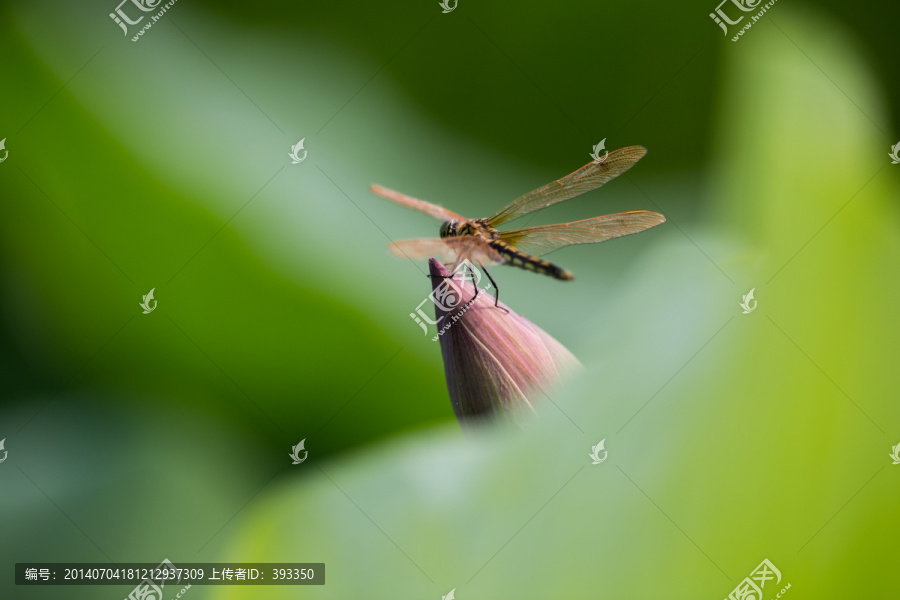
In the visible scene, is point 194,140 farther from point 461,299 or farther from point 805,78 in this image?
point 805,78

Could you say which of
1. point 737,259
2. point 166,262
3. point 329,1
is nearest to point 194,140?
point 166,262

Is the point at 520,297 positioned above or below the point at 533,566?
above

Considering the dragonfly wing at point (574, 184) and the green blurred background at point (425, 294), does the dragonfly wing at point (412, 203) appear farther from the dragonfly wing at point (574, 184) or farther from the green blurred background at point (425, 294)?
the green blurred background at point (425, 294)

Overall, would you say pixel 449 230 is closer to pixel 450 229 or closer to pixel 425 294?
pixel 450 229

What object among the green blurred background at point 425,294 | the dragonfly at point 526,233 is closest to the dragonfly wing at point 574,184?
the dragonfly at point 526,233

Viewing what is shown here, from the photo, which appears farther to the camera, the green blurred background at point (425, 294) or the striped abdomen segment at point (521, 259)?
the striped abdomen segment at point (521, 259)
